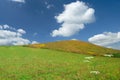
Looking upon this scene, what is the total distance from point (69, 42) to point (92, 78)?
46004 millimetres

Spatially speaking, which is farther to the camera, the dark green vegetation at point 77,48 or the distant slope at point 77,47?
the distant slope at point 77,47

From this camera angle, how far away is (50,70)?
38250 mm

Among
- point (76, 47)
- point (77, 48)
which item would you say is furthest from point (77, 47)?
point (77, 48)

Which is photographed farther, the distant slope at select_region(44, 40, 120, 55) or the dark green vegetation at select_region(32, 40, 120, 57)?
the distant slope at select_region(44, 40, 120, 55)

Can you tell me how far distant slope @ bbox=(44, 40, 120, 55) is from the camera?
68.7 metres

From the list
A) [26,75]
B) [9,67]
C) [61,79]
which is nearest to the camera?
[61,79]

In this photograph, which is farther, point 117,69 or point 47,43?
point 47,43

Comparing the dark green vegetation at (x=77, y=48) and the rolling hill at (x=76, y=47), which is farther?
the rolling hill at (x=76, y=47)

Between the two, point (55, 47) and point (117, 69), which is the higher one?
point (55, 47)

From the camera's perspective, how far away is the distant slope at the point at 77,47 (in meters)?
68.7

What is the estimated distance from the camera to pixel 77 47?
73125mm

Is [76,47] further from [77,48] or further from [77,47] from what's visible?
[77,48]

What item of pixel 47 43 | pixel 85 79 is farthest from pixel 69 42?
pixel 85 79

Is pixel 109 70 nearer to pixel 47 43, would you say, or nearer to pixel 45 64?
pixel 45 64
